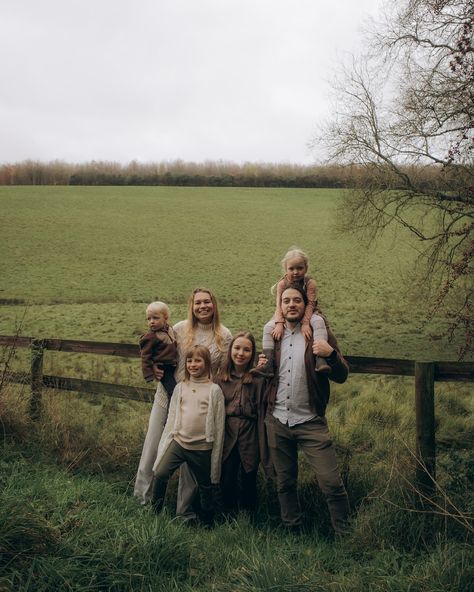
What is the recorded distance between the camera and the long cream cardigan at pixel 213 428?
4.19m

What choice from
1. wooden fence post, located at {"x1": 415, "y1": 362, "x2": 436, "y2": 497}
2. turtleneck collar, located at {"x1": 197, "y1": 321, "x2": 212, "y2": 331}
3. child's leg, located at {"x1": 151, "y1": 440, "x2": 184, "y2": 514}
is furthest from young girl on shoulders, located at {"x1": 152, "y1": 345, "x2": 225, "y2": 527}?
wooden fence post, located at {"x1": 415, "y1": 362, "x2": 436, "y2": 497}

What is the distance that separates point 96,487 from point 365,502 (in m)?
1.93

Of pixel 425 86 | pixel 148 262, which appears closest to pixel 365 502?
pixel 425 86

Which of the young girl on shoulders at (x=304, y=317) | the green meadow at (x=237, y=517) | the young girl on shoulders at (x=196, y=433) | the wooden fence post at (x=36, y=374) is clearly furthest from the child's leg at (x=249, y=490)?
the wooden fence post at (x=36, y=374)

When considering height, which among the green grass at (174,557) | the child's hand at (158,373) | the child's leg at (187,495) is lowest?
the child's leg at (187,495)

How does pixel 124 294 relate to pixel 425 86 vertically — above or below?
below

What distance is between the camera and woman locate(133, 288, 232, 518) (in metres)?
4.51

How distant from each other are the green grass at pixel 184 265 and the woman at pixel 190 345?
2.15 meters

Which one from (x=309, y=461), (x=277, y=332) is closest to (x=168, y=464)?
(x=309, y=461)

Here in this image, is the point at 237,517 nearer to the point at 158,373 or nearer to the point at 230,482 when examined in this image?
the point at 230,482

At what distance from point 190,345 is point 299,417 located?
1.12 m

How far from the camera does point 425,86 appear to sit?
10.4 meters

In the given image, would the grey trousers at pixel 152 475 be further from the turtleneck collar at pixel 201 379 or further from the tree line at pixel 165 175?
the tree line at pixel 165 175

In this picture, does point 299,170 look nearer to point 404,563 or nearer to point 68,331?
point 68,331
